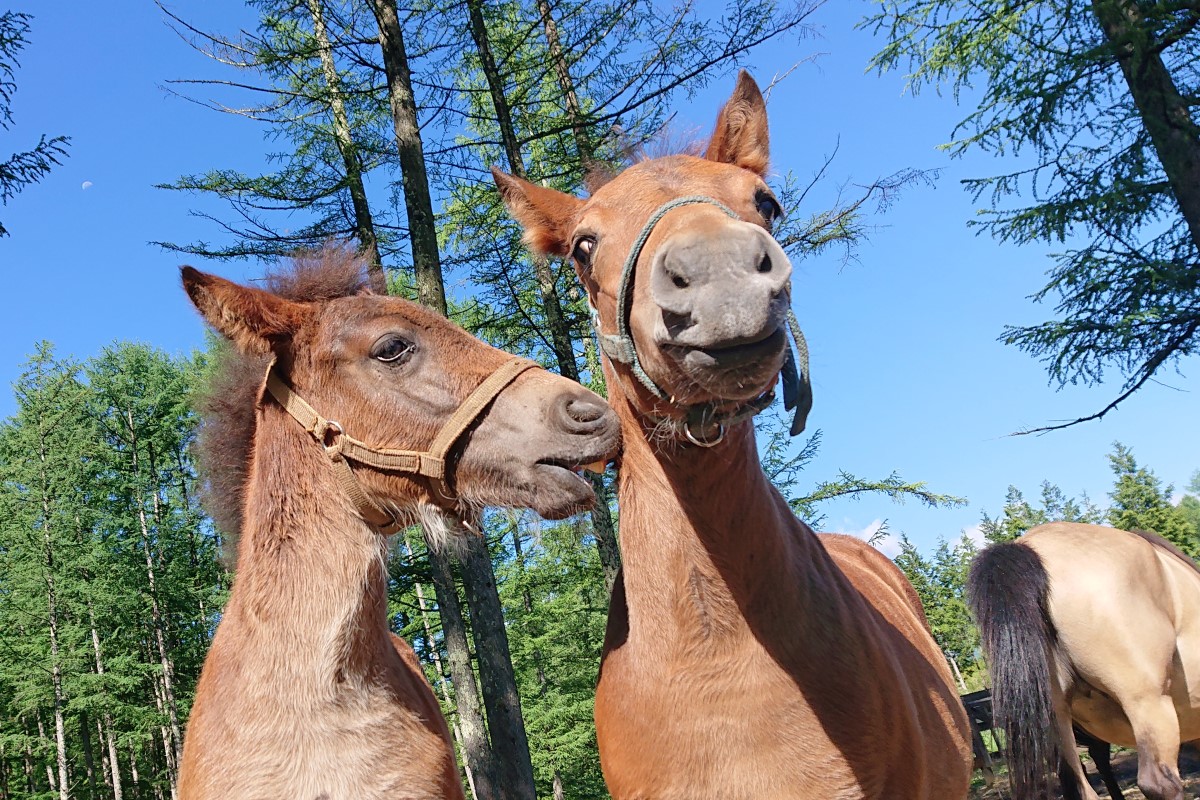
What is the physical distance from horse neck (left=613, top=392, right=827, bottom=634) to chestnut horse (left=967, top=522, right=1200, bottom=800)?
4713 mm

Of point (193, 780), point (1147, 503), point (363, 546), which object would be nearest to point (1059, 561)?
point (363, 546)

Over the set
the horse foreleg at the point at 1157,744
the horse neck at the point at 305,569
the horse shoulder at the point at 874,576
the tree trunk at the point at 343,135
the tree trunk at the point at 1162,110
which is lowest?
the horse foreleg at the point at 1157,744

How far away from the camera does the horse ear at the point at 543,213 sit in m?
3.53

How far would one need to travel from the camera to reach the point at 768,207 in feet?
10.2

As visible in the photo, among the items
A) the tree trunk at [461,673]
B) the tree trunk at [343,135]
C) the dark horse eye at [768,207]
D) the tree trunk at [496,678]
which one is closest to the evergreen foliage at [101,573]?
the tree trunk at [343,135]

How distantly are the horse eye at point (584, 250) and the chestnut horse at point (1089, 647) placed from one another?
538cm

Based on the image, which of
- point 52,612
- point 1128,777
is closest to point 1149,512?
point 1128,777

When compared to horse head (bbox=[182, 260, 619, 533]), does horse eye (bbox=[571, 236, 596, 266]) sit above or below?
above

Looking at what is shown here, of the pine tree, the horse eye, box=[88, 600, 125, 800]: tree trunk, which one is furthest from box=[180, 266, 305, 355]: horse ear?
the pine tree

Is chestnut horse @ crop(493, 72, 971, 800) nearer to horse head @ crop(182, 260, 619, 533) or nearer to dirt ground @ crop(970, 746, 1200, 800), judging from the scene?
horse head @ crop(182, 260, 619, 533)

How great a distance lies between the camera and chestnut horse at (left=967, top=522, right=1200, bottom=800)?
626cm

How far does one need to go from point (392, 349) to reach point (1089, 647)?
21.1 ft

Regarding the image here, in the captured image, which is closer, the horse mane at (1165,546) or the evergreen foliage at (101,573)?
the horse mane at (1165,546)

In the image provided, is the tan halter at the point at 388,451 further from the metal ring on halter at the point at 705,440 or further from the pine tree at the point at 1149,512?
the pine tree at the point at 1149,512
